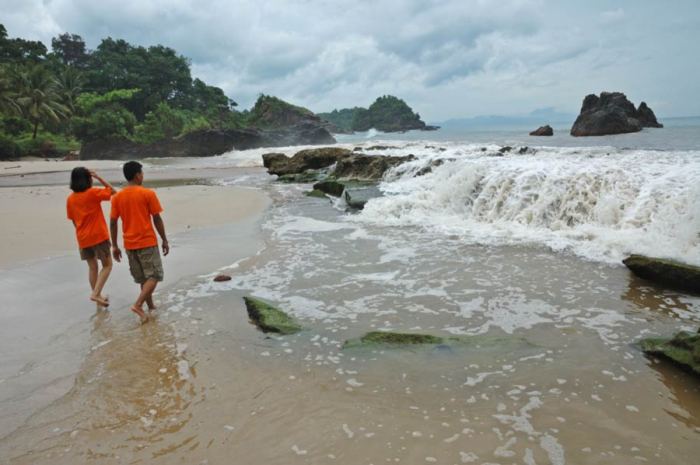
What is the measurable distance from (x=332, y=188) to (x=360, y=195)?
248 centimetres

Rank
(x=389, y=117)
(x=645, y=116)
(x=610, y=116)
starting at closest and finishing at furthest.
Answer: (x=610, y=116)
(x=645, y=116)
(x=389, y=117)

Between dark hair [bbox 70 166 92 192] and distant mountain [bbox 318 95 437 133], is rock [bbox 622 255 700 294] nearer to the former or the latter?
dark hair [bbox 70 166 92 192]

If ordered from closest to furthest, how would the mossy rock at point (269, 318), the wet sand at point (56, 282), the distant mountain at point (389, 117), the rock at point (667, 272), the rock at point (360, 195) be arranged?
1. the wet sand at point (56, 282)
2. the mossy rock at point (269, 318)
3. the rock at point (667, 272)
4. the rock at point (360, 195)
5. the distant mountain at point (389, 117)

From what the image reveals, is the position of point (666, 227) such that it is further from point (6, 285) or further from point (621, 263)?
point (6, 285)

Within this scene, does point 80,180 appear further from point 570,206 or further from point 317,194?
point 317,194

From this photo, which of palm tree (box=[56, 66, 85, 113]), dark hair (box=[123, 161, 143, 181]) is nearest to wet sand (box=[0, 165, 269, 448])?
dark hair (box=[123, 161, 143, 181])

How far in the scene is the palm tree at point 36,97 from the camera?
43.8 m

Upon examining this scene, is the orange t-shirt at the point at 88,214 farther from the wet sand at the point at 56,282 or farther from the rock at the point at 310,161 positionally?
the rock at the point at 310,161

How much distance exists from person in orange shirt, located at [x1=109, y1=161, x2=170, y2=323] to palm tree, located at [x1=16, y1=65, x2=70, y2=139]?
4664 cm

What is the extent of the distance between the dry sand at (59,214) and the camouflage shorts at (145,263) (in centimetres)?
320

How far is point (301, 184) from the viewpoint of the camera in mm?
19281

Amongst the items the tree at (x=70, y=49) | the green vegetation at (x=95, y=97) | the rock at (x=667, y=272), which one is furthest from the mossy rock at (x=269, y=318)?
the tree at (x=70, y=49)

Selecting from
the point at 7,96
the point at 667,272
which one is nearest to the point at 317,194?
the point at 667,272

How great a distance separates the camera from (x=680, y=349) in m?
3.67
